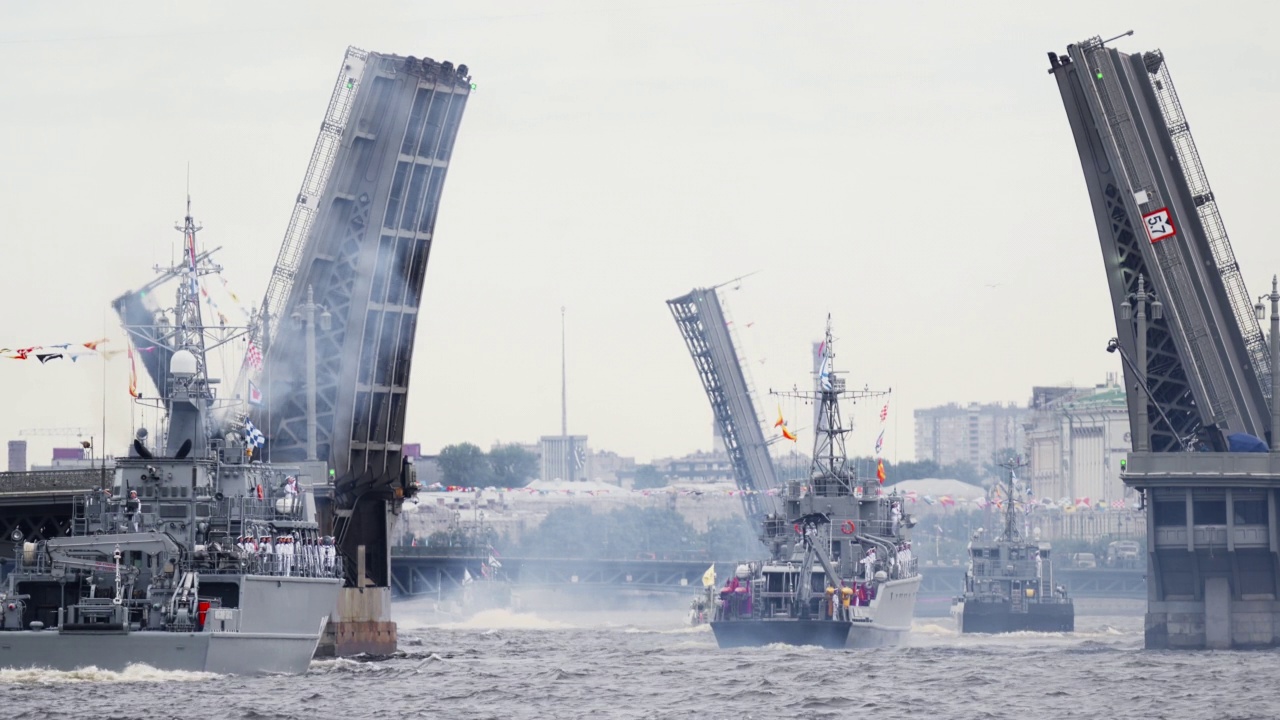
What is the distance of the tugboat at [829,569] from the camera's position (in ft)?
184

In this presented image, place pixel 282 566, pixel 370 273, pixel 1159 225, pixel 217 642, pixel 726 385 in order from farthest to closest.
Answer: pixel 726 385
pixel 370 273
pixel 1159 225
pixel 282 566
pixel 217 642

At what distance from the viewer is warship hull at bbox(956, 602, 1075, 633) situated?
73375 mm

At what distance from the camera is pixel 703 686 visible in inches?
1617

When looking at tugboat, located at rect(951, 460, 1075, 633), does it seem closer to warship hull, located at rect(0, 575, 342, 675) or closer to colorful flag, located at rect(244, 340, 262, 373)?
colorful flag, located at rect(244, 340, 262, 373)

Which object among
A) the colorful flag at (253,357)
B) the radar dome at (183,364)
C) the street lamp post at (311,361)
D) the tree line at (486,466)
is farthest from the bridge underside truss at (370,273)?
the tree line at (486,466)

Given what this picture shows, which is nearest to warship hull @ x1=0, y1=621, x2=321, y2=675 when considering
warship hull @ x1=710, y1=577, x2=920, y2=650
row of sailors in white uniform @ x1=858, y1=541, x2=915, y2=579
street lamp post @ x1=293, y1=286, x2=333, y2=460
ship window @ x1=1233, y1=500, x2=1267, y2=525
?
street lamp post @ x1=293, y1=286, x2=333, y2=460

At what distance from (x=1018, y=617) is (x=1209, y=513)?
22026mm

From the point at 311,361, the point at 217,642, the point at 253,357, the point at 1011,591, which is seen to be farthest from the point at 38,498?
the point at 1011,591

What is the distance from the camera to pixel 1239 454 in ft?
164

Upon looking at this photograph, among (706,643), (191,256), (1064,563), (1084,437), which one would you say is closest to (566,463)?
(1084,437)

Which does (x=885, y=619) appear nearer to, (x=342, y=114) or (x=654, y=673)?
(x=654, y=673)

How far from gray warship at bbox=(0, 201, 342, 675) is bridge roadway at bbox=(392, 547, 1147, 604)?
4797 centimetres

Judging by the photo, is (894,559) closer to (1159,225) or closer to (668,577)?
(1159,225)

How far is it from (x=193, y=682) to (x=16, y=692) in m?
2.97
